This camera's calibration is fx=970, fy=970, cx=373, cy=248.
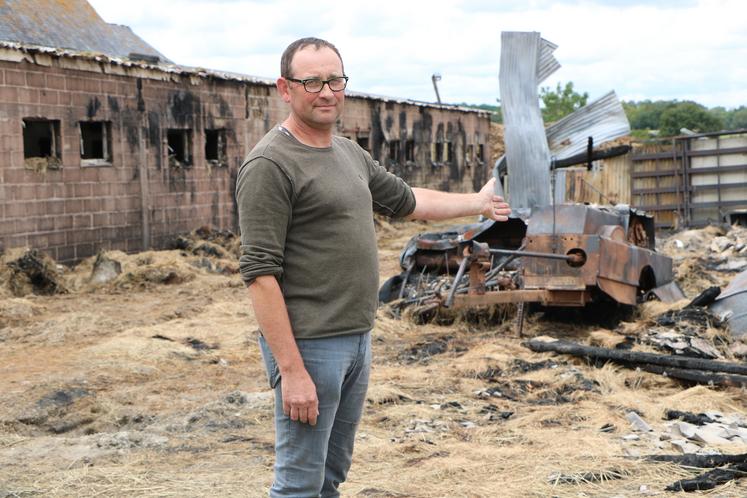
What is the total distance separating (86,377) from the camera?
8852 millimetres

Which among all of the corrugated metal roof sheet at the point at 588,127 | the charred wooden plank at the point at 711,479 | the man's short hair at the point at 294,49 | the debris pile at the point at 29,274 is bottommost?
the charred wooden plank at the point at 711,479

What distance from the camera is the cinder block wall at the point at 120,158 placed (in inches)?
606

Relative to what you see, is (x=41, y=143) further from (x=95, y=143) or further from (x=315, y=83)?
(x=315, y=83)

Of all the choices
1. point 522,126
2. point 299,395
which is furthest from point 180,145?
point 299,395

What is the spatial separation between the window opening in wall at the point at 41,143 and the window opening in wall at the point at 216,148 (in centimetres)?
326

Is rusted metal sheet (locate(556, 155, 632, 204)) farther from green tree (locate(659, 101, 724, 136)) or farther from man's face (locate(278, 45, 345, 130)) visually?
green tree (locate(659, 101, 724, 136))

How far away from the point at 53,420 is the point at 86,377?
1.33 meters

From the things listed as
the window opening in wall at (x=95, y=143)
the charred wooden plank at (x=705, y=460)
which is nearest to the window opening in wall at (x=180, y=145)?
the window opening in wall at (x=95, y=143)

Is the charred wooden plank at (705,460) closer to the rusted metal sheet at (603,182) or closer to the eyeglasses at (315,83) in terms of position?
the eyeglasses at (315,83)

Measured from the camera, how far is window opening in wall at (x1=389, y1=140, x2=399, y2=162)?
96.3 ft

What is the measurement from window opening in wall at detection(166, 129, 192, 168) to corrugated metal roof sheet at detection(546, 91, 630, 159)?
26.3 ft

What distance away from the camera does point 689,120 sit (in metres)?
56.0

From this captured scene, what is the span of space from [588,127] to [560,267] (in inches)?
183

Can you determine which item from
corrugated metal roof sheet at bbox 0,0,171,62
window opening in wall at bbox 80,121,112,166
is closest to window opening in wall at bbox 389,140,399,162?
corrugated metal roof sheet at bbox 0,0,171,62
